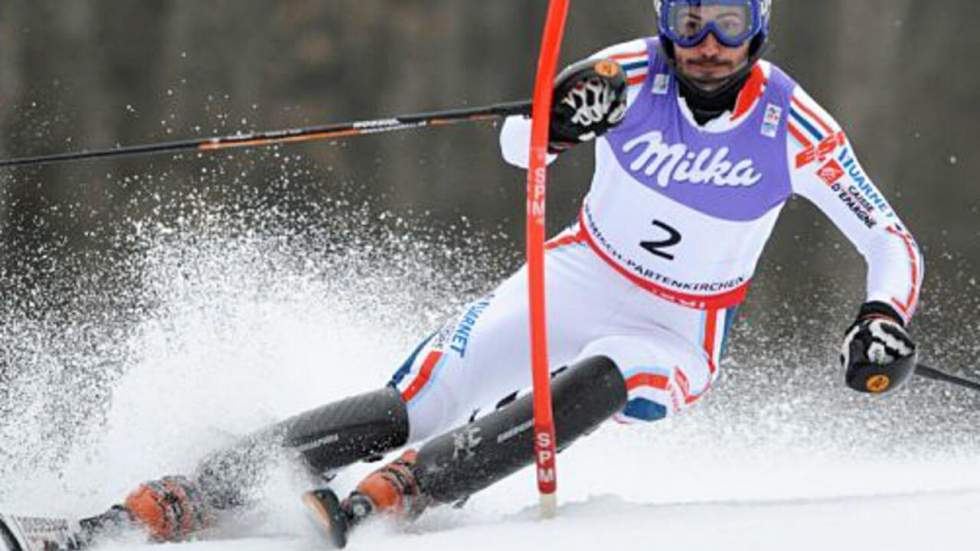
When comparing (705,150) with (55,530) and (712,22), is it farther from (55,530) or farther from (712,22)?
(55,530)

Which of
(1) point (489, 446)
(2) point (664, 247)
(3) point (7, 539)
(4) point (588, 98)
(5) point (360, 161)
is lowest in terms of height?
(3) point (7, 539)

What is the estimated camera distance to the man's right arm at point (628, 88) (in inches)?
175

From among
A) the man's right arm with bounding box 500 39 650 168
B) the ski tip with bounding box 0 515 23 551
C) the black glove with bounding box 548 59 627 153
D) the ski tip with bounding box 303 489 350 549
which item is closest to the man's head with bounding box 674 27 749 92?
the man's right arm with bounding box 500 39 650 168

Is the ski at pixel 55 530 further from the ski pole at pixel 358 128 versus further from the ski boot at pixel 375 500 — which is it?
the ski pole at pixel 358 128

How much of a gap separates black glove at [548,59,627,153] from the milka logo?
0.37 meters

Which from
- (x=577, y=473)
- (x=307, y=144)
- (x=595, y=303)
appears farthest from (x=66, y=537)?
(x=307, y=144)

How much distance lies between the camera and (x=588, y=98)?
405cm

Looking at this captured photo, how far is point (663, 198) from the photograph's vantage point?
14.8 ft

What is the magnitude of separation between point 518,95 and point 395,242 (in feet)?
24.2

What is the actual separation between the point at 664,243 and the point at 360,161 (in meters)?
8.89

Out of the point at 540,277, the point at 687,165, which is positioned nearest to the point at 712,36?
the point at 687,165

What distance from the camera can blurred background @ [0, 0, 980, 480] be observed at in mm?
8430

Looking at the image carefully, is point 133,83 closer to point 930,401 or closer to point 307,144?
point 307,144

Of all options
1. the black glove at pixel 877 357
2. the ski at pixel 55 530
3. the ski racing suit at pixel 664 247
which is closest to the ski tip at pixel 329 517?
the ski at pixel 55 530
